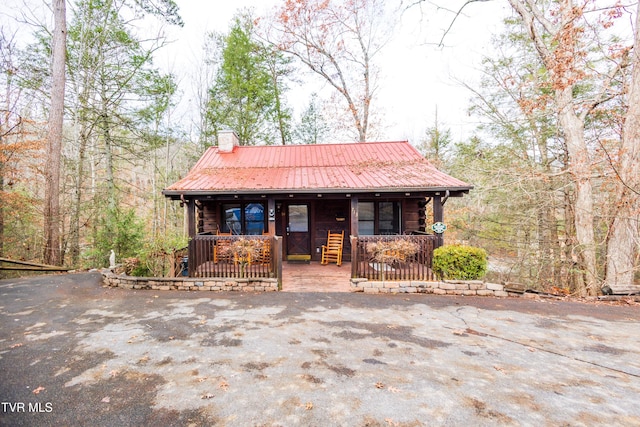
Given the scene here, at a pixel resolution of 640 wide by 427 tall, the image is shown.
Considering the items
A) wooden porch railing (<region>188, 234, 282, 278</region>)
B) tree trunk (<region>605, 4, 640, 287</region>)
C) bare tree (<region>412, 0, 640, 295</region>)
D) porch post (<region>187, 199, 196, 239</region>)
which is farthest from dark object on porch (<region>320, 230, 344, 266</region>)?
tree trunk (<region>605, 4, 640, 287</region>)

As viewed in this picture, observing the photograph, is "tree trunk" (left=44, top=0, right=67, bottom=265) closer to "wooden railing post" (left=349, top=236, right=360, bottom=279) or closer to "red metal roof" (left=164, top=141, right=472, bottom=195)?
"red metal roof" (left=164, top=141, right=472, bottom=195)

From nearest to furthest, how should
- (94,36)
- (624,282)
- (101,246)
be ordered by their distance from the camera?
1. (624,282)
2. (101,246)
3. (94,36)

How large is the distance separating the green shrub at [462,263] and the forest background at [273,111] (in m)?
2.73

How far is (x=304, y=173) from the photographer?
932 centimetres

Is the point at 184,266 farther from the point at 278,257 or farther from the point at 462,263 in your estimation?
the point at 462,263

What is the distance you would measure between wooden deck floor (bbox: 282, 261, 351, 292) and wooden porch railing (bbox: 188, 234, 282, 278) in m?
0.63

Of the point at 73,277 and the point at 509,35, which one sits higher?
the point at 509,35

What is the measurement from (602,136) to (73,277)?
50.6 ft

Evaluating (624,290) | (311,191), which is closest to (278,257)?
(311,191)

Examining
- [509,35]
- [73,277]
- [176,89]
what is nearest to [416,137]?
[509,35]

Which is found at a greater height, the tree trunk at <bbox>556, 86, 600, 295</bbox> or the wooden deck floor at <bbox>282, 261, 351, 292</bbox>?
the tree trunk at <bbox>556, 86, 600, 295</bbox>

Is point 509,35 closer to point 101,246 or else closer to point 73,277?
point 101,246

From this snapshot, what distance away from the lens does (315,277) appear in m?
7.50

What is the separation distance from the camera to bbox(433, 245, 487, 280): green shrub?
6.13m
